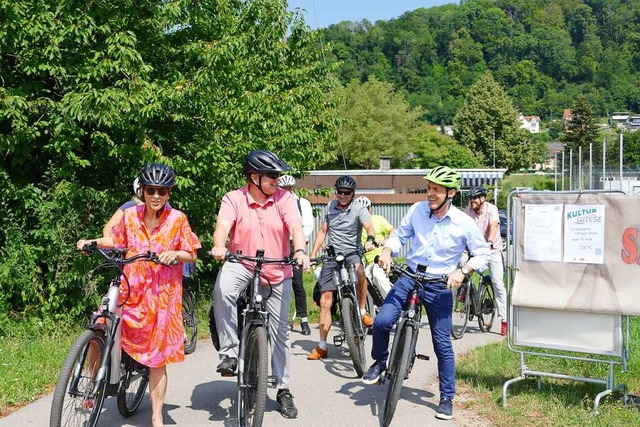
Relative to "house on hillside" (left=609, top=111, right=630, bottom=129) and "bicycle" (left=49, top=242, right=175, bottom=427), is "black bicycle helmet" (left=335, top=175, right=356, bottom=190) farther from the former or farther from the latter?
"house on hillside" (left=609, top=111, right=630, bottom=129)

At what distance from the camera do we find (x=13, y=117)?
985cm

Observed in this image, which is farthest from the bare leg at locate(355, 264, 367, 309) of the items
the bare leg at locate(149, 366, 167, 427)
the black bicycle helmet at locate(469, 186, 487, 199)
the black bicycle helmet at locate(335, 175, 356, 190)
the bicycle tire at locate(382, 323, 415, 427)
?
the bare leg at locate(149, 366, 167, 427)

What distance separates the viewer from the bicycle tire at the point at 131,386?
6055mm

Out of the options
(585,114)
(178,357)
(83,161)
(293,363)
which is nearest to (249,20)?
(83,161)

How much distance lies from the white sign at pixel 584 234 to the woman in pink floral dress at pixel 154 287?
10.8 ft

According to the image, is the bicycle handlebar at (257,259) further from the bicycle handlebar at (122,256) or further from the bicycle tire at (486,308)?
the bicycle tire at (486,308)

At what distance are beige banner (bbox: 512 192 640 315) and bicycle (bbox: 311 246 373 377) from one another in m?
1.65

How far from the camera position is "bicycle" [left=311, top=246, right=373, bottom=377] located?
8.17m

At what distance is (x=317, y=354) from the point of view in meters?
9.10

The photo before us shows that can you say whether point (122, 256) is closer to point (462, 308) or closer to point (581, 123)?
point (462, 308)

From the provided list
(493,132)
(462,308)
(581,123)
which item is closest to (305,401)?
(462,308)

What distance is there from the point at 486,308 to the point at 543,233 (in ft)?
14.8

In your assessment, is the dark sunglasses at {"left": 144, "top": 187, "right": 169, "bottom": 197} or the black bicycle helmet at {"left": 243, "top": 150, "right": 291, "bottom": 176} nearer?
the dark sunglasses at {"left": 144, "top": 187, "right": 169, "bottom": 197}

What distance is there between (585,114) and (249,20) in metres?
96.5
